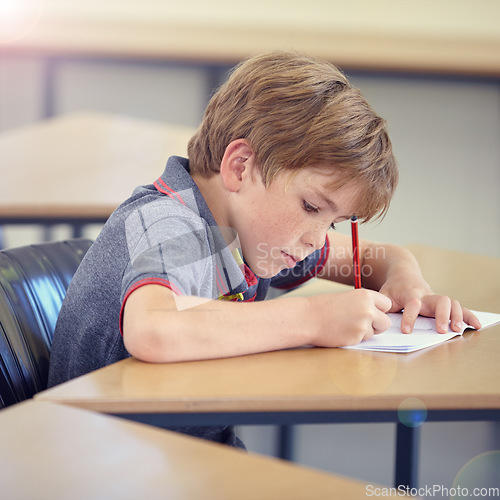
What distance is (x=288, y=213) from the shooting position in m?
0.97

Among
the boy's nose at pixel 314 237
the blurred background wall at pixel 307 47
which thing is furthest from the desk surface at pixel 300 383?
the blurred background wall at pixel 307 47

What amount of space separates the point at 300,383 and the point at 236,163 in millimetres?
444

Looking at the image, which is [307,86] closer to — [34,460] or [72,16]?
[34,460]

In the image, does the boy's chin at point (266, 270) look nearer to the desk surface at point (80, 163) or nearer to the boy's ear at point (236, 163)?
the boy's ear at point (236, 163)

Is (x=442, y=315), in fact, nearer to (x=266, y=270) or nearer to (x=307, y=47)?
(x=266, y=270)

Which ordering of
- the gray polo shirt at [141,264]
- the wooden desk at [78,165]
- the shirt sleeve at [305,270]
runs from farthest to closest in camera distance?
the wooden desk at [78,165], the shirt sleeve at [305,270], the gray polo shirt at [141,264]

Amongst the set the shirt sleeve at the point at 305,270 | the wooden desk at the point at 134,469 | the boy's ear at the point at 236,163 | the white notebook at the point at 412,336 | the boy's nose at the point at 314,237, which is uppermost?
the boy's ear at the point at 236,163

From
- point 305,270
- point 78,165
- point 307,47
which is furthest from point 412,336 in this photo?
point 307,47

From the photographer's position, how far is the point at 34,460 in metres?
0.46

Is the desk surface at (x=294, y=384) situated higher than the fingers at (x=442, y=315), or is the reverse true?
the desk surface at (x=294, y=384)

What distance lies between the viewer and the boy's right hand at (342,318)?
783 millimetres

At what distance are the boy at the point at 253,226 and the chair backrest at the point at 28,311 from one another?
0.04 m

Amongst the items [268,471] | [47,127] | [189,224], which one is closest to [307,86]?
[189,224]

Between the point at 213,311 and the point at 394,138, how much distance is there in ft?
8.26
